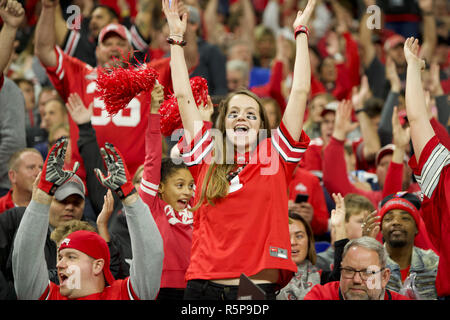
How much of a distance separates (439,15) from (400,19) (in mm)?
833

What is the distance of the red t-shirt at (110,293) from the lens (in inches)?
160

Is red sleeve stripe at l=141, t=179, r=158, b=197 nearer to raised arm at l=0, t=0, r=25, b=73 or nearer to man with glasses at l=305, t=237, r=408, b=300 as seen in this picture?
man with glasses at l=305, t=237, r=408, b=300

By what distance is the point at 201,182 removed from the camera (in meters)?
3.79

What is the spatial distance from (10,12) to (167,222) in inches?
87.7

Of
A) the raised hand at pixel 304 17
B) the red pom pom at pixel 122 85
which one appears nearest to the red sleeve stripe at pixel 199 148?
the red pom pom at pixel 122 85

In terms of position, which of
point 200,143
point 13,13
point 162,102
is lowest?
point 200,143

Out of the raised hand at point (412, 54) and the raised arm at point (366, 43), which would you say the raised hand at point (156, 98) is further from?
the raised arm at point (366, 43)

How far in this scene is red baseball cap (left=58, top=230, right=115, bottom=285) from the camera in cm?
418

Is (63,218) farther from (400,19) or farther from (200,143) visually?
(400,19)

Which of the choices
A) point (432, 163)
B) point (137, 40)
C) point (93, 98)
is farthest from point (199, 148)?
point (137, 40)

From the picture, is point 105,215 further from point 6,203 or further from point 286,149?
point 286,149

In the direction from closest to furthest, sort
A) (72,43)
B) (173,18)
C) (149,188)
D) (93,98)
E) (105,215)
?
(173,18)
(149,188)
(105,215)
(93,98)
(72,43)
